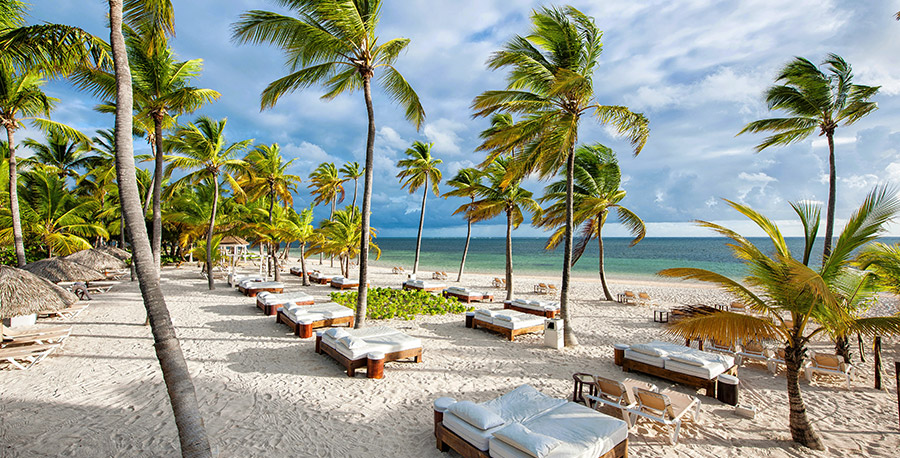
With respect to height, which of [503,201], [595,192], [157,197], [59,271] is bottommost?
[59,271]

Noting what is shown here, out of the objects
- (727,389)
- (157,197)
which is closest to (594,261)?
(727,389)

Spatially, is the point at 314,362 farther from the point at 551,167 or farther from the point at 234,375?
the point at 551,167

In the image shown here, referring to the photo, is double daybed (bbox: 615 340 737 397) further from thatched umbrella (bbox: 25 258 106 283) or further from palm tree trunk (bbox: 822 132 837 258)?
thatched umbrella (bbox: 25 258 106 283)

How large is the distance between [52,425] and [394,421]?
4065 mm

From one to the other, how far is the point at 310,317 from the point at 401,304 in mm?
3771

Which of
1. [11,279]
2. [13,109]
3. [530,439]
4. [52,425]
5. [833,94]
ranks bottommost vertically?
[52,425]

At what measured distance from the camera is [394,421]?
4.62 metres

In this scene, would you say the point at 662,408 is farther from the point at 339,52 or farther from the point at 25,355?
the point at 25,355

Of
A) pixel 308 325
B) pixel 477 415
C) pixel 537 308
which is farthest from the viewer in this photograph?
pixel 537 308

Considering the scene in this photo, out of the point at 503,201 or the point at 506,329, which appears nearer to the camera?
the point at 506,329

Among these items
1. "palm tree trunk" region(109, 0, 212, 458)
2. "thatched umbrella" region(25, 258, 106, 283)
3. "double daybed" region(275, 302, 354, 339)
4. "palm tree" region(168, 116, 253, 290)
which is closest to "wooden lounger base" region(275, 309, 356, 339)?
"double daybed" region(275, 302, 354, 339)

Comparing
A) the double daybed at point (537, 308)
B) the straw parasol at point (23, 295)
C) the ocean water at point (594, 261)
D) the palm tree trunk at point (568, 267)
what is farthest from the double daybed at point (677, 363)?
the straw parasol at point (23, 295)

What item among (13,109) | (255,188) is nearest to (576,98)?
(13,109)

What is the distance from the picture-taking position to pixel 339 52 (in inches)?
320
